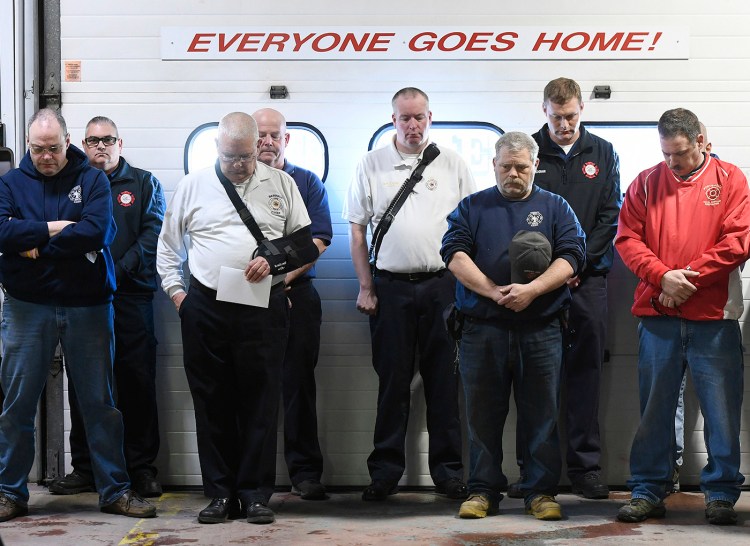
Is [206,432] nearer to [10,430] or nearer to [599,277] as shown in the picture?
[10,430]

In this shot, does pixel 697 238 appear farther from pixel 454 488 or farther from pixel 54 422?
pixel 54 422

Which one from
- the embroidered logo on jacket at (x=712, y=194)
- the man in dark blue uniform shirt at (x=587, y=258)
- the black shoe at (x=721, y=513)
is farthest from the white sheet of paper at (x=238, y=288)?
the black shoe at (x=721, y=513)

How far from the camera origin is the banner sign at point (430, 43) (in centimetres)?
604

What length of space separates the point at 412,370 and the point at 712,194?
189 cm

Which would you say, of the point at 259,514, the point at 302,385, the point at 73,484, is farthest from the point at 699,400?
the point at 73,484

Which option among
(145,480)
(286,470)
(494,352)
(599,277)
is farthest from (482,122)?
(145,480)

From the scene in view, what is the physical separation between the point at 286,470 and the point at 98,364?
4.73 feet

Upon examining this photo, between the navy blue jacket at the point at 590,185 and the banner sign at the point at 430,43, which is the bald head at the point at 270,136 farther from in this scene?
the navy blue jacket at the point at 590,185

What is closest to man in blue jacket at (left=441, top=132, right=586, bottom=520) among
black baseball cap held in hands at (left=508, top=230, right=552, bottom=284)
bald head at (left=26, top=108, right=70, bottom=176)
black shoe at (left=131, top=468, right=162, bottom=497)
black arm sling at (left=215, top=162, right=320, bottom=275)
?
black baseball cap held in hands at (left=508, top=230, right=552, bottom=284)

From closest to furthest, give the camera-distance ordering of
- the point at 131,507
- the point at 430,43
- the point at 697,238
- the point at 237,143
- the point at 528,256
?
1. the point at 528,256
2. the point at 237,143
3. the point at 697,238
4. the point at 131,507
5. the point at 430,43

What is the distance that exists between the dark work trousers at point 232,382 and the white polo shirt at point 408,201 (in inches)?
33.1

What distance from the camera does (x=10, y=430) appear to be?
5.15 m

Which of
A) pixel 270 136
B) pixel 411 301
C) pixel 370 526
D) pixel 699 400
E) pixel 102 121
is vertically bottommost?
pixel 370 526

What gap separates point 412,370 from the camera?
5.75 m
